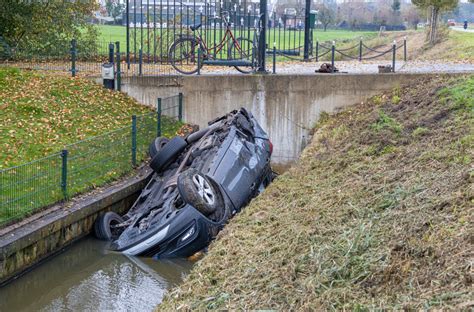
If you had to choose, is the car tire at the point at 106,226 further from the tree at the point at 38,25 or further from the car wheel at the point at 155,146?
the tree at the point at 38,25

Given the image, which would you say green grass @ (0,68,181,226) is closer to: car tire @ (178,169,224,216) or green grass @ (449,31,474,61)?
car tire @ (178,169,224,216)

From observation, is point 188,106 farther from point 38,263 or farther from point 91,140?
point 38,263

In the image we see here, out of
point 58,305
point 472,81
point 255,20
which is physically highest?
point 255,20

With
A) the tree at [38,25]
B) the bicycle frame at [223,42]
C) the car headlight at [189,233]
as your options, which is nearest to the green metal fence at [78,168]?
the car headlight at [189,233]

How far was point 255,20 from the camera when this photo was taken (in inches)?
728

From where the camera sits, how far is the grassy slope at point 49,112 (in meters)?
13.7

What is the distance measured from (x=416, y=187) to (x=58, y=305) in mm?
5079

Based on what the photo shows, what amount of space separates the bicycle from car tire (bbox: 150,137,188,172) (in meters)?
5.41

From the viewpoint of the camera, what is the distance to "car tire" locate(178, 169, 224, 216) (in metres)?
10.9

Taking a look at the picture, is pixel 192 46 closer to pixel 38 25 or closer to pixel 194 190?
pixel 38 25

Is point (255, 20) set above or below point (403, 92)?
above

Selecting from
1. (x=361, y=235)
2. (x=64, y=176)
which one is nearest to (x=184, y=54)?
(x=64, y=176)

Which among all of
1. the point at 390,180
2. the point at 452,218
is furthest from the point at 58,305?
the point at 452,218

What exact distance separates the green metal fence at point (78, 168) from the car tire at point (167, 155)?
832 millimetres
